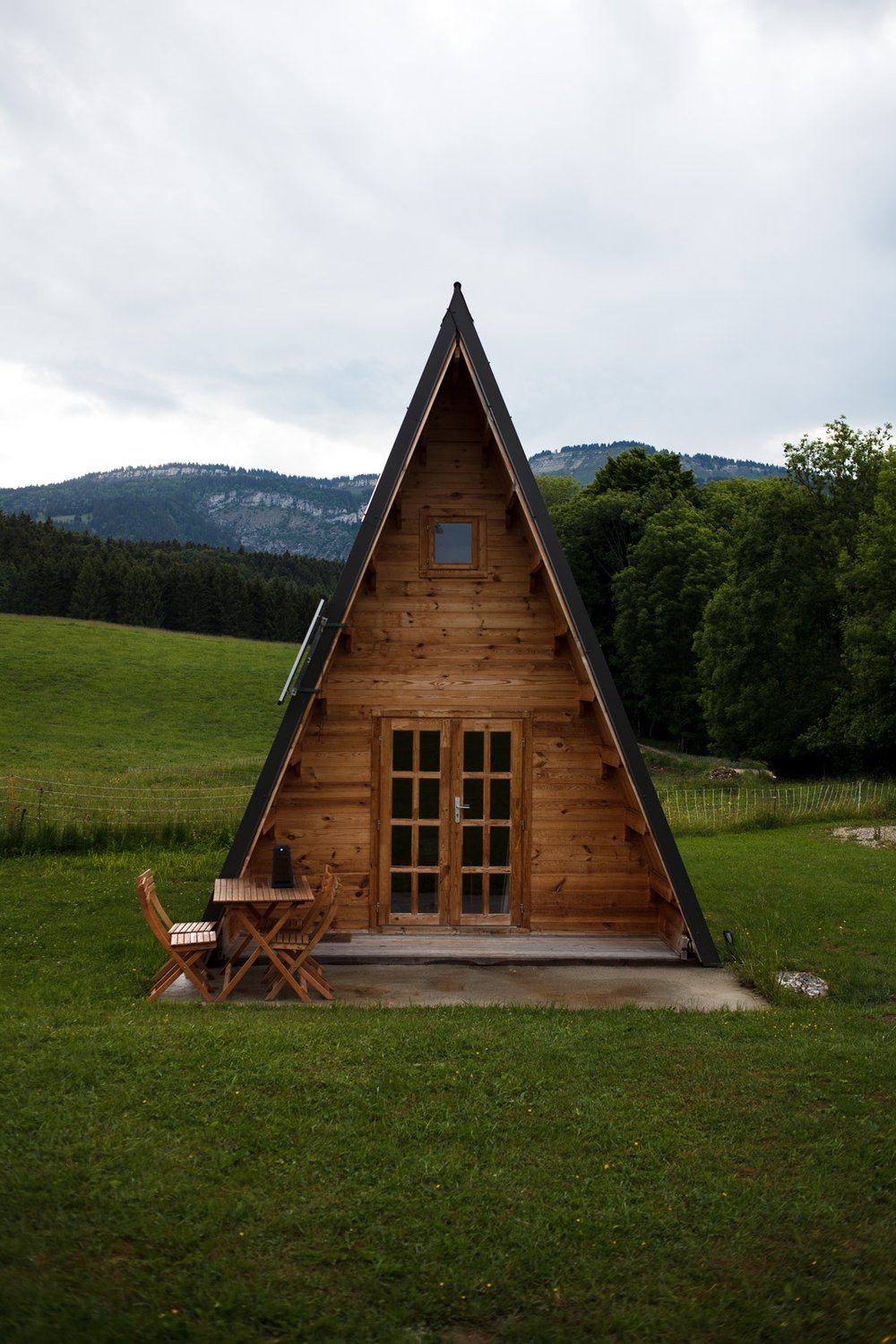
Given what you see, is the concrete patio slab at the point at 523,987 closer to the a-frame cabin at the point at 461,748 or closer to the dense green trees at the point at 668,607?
the a-frame cabin at the point at 461,748

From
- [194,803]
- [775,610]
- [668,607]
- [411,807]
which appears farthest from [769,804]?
[668,607]

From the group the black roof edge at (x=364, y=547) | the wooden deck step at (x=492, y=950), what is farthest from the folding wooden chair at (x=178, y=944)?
the wooden deck step at (x=492, y=950)

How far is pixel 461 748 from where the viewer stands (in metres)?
9.36

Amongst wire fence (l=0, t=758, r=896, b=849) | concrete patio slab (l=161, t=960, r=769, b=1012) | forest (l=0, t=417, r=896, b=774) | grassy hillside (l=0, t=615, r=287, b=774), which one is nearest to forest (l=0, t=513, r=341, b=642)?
grassy hillside (l=0, t=615, r=287, b=774)

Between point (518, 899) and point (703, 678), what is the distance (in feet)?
96.0

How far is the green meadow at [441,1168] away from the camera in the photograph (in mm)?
3580

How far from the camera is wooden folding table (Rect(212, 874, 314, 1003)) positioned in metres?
7.30

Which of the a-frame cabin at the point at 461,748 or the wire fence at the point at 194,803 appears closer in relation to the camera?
the a-frame cabin at the point at 461,748

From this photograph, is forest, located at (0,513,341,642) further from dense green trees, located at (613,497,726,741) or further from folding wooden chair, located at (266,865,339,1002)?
folding wooden chair, located at (266,865,339,1002)

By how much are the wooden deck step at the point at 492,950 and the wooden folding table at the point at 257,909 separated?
29.1 inches

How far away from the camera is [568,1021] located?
6816 millimetres

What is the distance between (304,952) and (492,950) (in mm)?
1967

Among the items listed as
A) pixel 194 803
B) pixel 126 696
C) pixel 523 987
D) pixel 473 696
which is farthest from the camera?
pixel 126 696

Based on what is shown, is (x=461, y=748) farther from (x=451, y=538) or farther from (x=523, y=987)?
(x=523, y=987)
